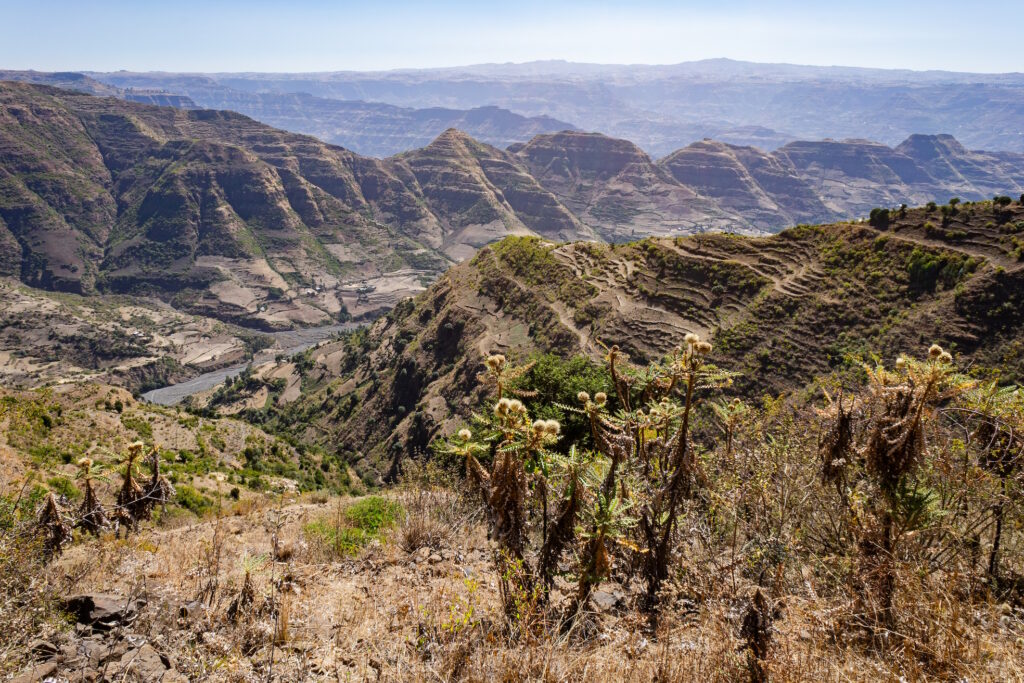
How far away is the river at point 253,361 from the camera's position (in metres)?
138

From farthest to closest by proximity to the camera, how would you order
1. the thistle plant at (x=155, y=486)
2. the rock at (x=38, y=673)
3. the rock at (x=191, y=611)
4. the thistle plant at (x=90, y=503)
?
the thistle plant at (x=155, y=486), the thistle plant at (x=90, y=503), the rock at (x=191, y=611), the rock at (x=38, y=673)

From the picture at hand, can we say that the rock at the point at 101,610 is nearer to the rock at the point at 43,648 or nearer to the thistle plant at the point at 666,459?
the rock at the point at 43,648

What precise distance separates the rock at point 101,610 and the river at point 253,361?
135057mm

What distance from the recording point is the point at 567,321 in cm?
4888

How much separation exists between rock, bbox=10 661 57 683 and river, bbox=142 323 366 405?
5389 inches

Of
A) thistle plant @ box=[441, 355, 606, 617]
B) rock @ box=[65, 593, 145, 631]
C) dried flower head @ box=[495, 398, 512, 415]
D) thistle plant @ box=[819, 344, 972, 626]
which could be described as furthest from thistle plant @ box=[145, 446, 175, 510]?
thistle plant @ box=[819, 344, 972, 626]

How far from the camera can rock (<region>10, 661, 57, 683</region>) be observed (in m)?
5.43

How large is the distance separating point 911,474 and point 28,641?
12.3m

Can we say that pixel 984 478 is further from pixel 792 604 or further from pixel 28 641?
pixel 28 641

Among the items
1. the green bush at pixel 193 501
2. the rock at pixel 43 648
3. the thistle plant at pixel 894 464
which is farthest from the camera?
the green bush at pixel 193 501

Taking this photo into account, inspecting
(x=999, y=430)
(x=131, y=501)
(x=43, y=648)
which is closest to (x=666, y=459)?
(x=999, y=430)

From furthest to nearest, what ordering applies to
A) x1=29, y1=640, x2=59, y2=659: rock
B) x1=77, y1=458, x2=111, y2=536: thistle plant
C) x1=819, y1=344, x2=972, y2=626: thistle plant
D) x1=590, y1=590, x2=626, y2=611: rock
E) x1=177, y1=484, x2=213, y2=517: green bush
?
x1=177, y1=484, x2=213, y2=517: green bush, x1=77, y1=458, x2=111, y2=536: thistle plant, x1=590, y1=590, x2=626, y2=611: rock, x1=819, y1=344, x2=972, y2=626: thistle plant, x1=29, y1=640, x2=59, y2=659: rock

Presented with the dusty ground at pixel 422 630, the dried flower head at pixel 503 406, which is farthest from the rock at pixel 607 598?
the dried flower head at pixel 503 406

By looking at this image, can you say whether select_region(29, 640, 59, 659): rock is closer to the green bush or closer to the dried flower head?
the dried flower head
